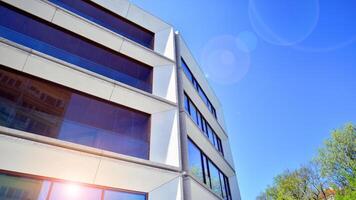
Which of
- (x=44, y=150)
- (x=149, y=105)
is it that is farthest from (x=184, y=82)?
(x=44, y=150)

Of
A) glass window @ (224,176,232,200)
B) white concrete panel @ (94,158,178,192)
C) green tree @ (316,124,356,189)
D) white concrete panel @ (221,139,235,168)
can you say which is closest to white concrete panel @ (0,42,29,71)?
white concrete panel @ (94,158,178,192)

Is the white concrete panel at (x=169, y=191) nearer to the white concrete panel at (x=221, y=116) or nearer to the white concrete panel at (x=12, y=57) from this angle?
the white concrete panel at (x=12, y=57)

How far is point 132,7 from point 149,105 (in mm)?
7549

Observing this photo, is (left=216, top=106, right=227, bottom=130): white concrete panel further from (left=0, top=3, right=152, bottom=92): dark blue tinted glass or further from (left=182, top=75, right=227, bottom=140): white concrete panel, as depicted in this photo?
(left=0, top=3, right=152, bottom=92): dark blue tinted glass

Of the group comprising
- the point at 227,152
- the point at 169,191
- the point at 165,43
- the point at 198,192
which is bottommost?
the point at 169,191

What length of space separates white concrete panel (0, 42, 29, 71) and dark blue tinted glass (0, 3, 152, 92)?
1.00 m

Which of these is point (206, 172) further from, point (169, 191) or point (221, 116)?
point (221, 116)

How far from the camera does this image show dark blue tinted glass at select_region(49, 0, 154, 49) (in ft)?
40.1

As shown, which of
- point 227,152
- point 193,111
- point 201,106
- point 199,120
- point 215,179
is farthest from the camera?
point 227,152

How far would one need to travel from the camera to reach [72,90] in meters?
8.82

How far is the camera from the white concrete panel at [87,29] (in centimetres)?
1050

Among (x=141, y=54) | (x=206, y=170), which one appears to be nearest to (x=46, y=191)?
(x=141, y=54)

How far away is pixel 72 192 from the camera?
6395 millimetres

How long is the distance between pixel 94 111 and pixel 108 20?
6.31 meters
